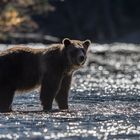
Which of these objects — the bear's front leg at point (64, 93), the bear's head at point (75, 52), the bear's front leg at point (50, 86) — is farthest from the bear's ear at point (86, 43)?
the bear's front leg at point (50, 86)

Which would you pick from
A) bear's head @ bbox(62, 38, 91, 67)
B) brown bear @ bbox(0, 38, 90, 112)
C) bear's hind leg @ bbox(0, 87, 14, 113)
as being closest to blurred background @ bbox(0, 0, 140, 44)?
bear's head @ bbox(62, 38, 91, 67)

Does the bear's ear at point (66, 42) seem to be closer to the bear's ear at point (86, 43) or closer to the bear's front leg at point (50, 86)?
the bear's ear at point (86, 43)

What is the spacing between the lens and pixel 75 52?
1919 cm

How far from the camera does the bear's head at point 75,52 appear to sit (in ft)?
62.5

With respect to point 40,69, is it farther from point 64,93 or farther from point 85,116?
point 85,116

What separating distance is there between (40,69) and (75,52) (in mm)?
903

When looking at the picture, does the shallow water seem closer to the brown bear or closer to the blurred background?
the brown bear

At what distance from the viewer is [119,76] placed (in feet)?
116

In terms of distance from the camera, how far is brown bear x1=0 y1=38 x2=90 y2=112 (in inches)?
750

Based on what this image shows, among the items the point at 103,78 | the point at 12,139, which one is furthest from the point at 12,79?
the point at 103,78

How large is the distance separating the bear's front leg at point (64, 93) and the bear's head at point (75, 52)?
467 millimetres

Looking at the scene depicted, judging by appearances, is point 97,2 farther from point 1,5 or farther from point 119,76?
point 119,76

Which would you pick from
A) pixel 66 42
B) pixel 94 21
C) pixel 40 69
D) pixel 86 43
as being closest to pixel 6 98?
pixel 40 69

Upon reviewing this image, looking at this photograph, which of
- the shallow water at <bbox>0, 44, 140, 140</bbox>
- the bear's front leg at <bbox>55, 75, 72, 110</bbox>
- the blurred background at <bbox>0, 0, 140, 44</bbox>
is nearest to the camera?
the shallow water at <bbox>0, 44, 140, 140</bbox>
